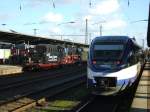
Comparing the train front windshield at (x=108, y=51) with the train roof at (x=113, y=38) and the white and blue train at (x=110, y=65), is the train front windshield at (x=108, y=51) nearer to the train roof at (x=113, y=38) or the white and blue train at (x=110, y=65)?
the white and blue train at (x=110, y=65)

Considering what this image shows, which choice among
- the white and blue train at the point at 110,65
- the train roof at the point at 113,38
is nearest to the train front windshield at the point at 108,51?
the white and blue train at the point at 110,65

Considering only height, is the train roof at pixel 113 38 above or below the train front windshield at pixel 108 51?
above

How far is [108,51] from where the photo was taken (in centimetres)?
1827

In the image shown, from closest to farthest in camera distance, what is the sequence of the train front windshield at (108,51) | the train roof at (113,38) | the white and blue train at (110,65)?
the white and blue train at (110,65) < the train front windshield at (108,51) < the train roof at (113,38)

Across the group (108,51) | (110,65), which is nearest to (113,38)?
(108,51)

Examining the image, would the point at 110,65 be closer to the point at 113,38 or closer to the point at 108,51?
the point at 108,51

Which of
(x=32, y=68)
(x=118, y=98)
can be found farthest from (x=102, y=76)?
(x=32, y=68)

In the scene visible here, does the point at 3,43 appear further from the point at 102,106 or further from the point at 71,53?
the point at 102,106

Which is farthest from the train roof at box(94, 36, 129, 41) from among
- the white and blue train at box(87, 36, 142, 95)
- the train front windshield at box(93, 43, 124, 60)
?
the train front windshield at box(93, 43, 124, 60)

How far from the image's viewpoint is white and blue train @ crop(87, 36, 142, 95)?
56.7 ft

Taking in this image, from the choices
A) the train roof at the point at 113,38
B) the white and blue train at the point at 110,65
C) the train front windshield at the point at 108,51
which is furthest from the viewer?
the train roof at the point at 113,38

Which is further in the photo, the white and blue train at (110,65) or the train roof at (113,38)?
the train roof at (113,38)

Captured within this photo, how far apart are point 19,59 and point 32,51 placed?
11.0 meters

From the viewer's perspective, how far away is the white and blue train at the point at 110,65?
56.7ft
